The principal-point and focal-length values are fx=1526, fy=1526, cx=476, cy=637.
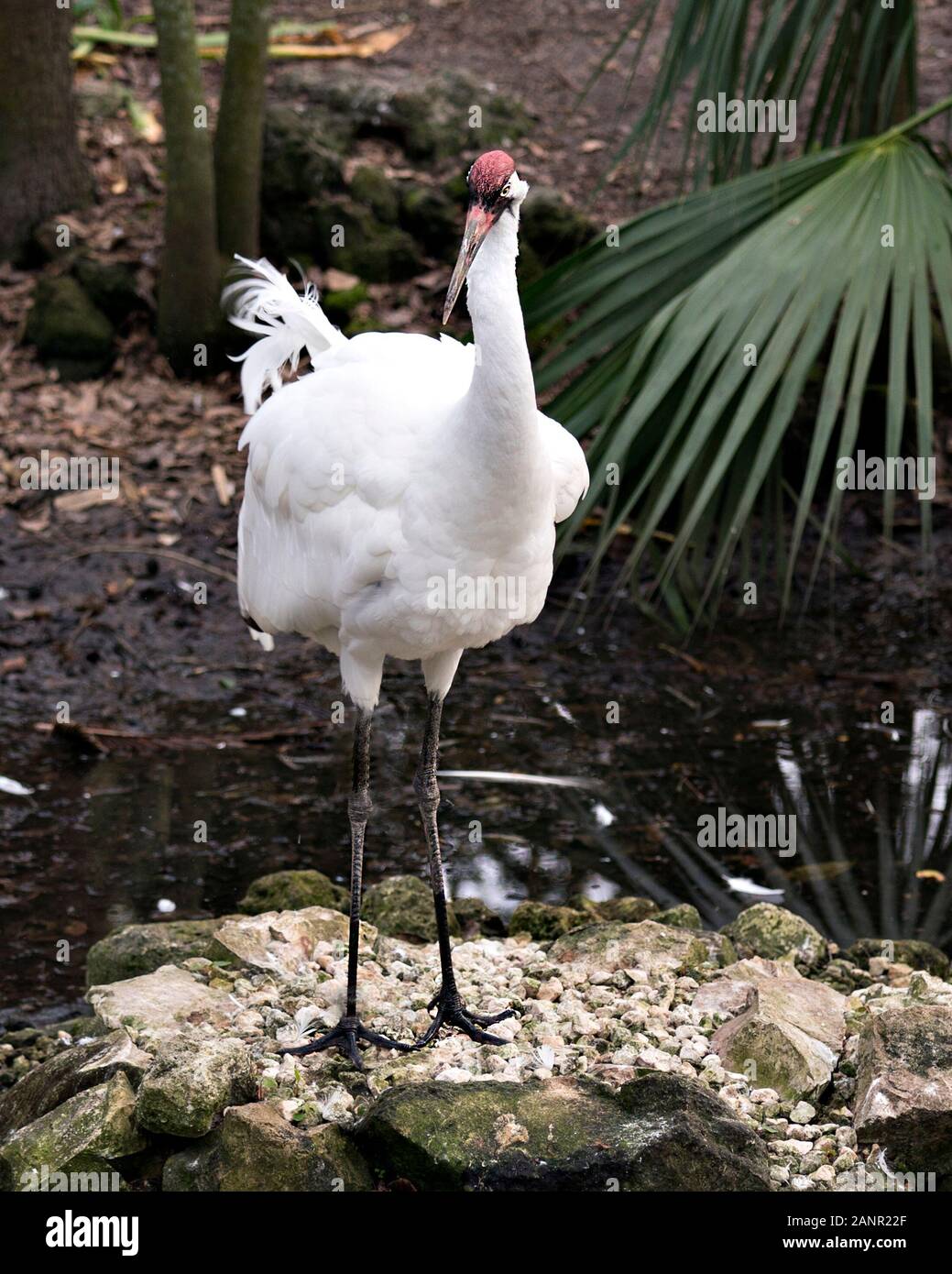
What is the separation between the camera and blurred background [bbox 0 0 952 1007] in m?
5.62

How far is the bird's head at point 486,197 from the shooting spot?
3.44m

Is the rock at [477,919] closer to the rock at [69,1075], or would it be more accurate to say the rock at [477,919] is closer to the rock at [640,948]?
the rock at [640,948]

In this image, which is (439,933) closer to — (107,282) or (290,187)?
(107,282)

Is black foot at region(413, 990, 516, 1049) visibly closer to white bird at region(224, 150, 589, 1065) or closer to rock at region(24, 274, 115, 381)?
white bird at region(224, 150, 589, 1065)

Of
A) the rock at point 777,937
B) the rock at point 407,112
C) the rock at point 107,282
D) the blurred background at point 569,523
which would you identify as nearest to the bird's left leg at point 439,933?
the rock at point 777,937

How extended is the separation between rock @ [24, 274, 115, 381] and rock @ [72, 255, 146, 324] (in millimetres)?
89

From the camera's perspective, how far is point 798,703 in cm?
668

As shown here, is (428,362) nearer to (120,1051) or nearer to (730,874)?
(120,1051)

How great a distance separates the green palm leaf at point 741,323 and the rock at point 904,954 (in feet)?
4.99

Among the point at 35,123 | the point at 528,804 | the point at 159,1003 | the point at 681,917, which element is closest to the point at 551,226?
the point at 35,123

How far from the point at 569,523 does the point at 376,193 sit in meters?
3.43

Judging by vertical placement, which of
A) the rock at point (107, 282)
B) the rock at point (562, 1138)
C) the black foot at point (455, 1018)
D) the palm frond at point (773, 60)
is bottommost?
the black foot at point (455, 1018)

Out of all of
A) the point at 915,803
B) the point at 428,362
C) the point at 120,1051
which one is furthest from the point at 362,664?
the point at 915,803
